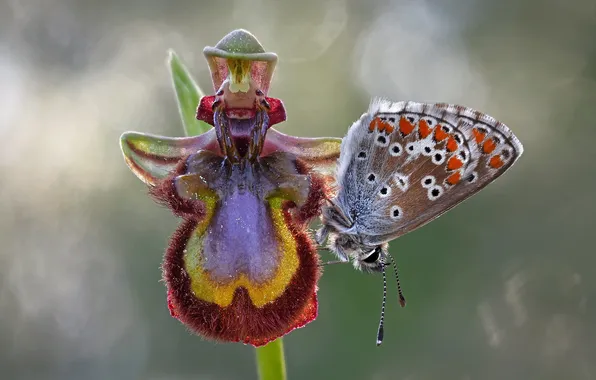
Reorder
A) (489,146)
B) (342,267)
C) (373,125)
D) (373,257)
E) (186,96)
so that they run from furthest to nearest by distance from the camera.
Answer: (342,267) < (186,96) < (373,257) < (373,125) < (489,146)

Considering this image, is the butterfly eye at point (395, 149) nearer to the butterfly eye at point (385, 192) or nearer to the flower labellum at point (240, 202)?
the butterfly eye at point (385, 192)

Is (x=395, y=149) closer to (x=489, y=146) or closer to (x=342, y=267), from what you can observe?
(x=489, y=146)

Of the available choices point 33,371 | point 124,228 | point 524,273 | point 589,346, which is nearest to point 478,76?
point 524,273

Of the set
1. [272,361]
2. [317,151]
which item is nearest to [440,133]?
[317,151]

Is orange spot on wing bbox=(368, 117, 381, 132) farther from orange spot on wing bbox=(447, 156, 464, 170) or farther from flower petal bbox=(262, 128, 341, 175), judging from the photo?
orange spot on wing bbox=(447, 156, 464, 170)

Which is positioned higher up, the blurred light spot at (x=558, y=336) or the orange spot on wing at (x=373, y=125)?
the orange spot on wing at (x=373, y=125)

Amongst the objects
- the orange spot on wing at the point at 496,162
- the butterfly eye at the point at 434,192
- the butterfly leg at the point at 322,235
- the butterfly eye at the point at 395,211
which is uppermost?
the orange spot on wing at the point at 496,162

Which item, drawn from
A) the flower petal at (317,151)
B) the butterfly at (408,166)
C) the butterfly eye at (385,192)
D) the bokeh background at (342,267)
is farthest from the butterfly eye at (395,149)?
the bokeh background at (342,267)
